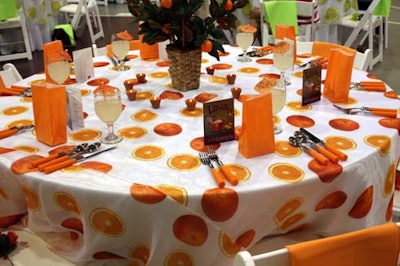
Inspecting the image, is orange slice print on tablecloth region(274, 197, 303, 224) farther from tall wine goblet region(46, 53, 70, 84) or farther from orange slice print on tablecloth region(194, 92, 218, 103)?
tall wine goblet region(46, 53, 70, 84)

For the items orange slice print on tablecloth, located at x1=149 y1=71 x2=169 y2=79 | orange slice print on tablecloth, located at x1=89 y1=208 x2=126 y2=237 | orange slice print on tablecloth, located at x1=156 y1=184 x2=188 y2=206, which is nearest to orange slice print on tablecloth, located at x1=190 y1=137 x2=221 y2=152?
orange slice print on tablecloth, located at x1=156 y1=184 x2=188 y2=206

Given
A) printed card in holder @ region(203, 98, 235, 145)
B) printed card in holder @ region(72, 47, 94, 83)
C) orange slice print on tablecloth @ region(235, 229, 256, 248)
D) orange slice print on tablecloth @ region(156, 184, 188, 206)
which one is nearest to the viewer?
orange slice print on tablecloth @ region(156, 184, 188, 206)

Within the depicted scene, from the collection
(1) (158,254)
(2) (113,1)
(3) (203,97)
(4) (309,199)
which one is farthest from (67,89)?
(2) (113,1)

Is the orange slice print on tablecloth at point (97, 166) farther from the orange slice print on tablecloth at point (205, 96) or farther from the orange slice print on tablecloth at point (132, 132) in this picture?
the orange slice print on tablecloth at point (205, 96)

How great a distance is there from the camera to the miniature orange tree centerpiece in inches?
62.6

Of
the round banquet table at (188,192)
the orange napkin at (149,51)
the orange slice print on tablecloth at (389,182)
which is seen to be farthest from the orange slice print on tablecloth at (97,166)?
the orange napkin at (149,51)

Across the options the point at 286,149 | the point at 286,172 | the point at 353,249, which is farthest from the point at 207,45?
the point at 353,249

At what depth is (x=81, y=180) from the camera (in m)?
1.20

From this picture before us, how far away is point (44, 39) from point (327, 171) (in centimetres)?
505

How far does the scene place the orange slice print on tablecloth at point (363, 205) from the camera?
1.32m

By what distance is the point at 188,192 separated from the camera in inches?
45.1

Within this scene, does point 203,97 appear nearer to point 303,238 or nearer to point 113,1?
point 303,238

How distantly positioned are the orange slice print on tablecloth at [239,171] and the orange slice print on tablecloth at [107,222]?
0.33 m

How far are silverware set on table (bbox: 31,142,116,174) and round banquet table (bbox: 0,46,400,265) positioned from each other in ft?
0.06
